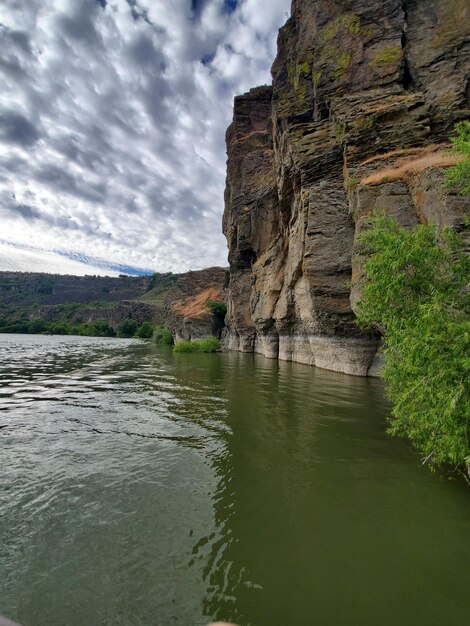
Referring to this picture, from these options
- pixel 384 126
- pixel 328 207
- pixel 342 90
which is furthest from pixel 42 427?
pixel 342 90

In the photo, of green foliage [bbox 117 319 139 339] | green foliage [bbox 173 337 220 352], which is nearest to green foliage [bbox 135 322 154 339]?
green foliage [bbox 117 319 139 339]

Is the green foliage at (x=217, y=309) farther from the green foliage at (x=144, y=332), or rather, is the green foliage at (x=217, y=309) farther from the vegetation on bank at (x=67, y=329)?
the vegetation on bank at (x=67, y=329)

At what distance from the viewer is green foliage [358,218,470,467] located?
5062 millimetres

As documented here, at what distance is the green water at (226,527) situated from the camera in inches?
136

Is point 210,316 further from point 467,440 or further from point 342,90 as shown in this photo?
point 467,440

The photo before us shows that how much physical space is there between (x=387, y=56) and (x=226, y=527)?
29542 millimetres

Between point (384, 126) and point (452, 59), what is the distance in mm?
6256

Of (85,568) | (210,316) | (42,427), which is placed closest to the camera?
(85,568)

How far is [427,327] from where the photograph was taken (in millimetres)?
5309

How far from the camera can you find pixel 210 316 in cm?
6650

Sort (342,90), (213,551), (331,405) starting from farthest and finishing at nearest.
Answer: (342,90) < (331,405) < (213,551)

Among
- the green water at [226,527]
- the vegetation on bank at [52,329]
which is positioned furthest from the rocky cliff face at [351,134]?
the vegetation on bank at [52,329]

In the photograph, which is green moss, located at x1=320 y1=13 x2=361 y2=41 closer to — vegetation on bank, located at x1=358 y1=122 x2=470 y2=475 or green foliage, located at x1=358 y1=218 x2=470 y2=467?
vegetation on bank, located at x1=358 y1=122 x2=470 y2=475

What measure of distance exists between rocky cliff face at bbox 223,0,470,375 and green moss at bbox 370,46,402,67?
71mm
